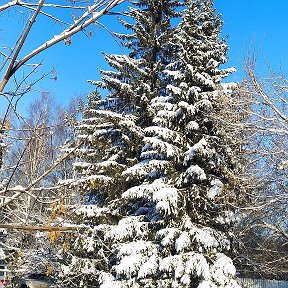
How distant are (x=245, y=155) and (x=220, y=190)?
1.25m

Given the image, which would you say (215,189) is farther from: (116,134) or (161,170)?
(116,134)

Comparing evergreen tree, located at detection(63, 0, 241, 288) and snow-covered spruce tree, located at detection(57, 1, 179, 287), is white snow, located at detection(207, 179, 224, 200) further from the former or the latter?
snow-covered spruce tree, located at detection(57, 1, 179, 287)

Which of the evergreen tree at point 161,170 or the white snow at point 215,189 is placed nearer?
the evergreen tree at point 161,170

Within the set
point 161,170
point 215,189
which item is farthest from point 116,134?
point 215,189

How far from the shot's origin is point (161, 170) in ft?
42.1

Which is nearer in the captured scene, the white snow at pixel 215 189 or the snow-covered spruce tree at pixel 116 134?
the white snow at pixel 215 189

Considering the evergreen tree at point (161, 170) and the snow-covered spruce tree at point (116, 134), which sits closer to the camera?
the evergreen tree at point (161, 170)

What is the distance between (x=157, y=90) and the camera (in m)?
15.8

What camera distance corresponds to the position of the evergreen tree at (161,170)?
11867mm

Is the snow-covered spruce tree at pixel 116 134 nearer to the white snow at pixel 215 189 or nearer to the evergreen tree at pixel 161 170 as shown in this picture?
the evergreen tree at pixel 161 170

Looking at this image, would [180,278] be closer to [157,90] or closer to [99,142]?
[99,142]

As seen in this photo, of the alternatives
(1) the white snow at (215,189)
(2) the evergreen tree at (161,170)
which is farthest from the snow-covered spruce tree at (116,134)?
(1) the white snow at (215,189)

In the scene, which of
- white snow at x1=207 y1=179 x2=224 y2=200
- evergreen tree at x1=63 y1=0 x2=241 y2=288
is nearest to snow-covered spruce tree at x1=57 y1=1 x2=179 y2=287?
evergreen tree at x1=63 y1=0 x2=241 y2=288

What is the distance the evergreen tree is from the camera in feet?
38.9
